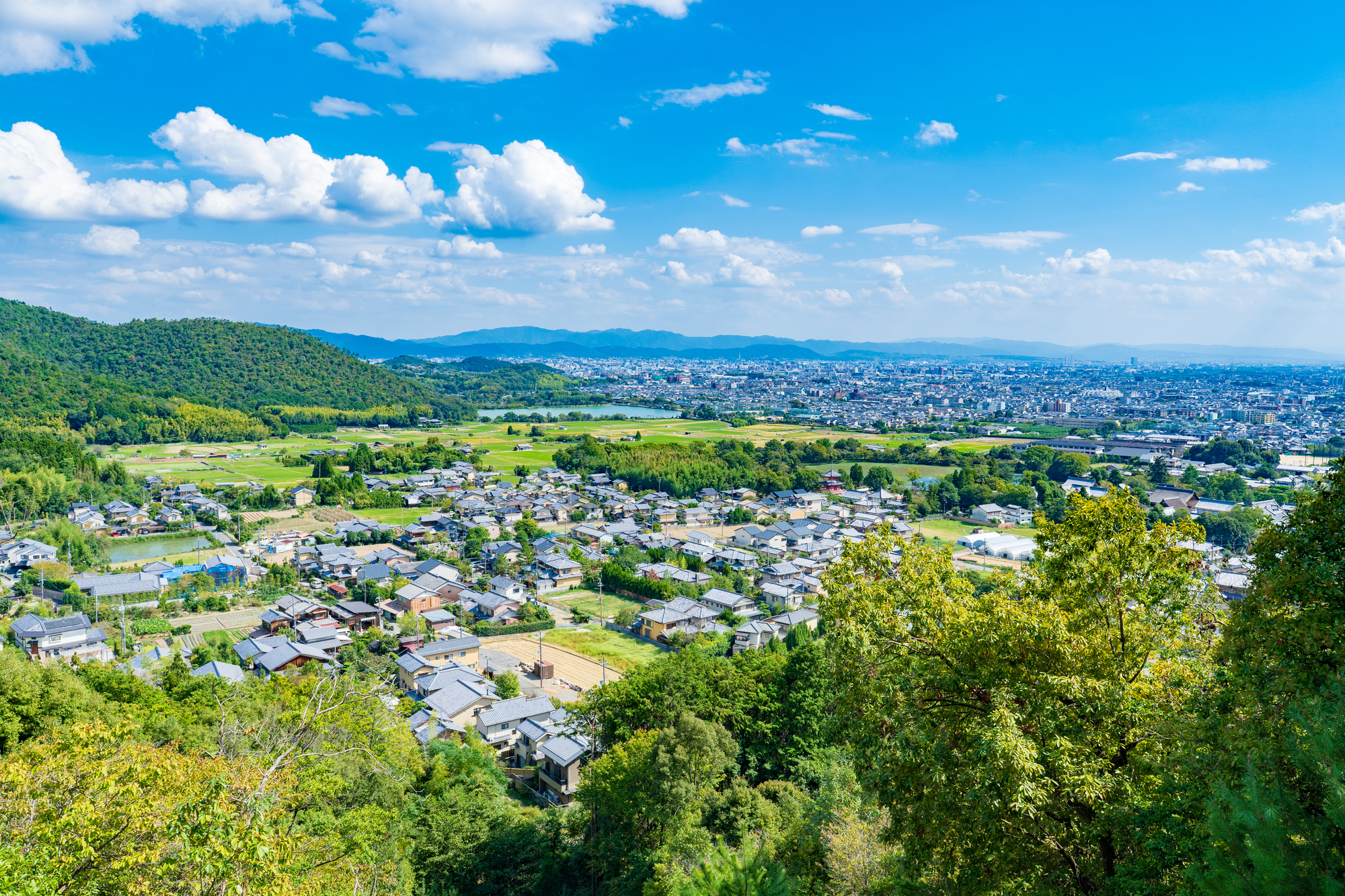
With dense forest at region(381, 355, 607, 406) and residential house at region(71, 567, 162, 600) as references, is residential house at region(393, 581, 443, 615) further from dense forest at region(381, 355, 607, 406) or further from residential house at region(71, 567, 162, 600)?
dense forest at region(381, 355, 607, 406)

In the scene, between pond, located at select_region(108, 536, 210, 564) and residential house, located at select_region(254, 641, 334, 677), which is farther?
pond, located at select_region(108, 536, 210, 564)

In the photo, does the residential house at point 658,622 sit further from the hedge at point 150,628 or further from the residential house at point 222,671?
the hedge at point 150,628

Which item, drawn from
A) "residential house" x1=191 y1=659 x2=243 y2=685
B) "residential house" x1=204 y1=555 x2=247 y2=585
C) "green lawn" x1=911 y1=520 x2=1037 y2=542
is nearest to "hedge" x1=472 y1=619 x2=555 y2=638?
"residential house" x1=191 y1=659 x2=243 y2=685

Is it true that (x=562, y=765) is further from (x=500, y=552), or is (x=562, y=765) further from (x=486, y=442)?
(x=486, y=442)

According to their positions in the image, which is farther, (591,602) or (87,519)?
(87,519)

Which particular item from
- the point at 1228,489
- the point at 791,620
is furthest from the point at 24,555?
the point at 1228,489

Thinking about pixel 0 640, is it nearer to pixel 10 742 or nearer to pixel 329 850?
pixel 10 742
